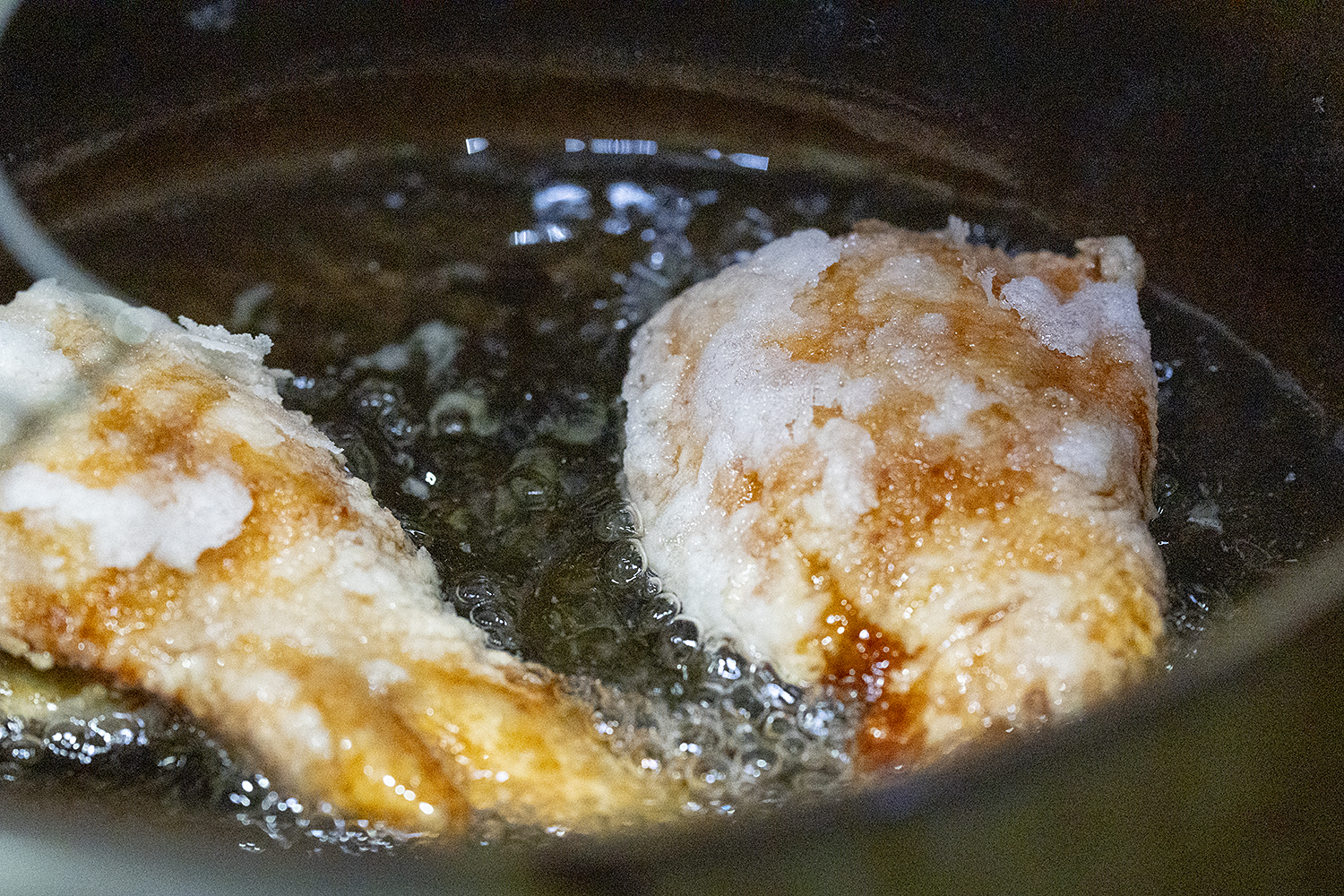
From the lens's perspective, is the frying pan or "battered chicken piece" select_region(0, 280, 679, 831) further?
the frying pan

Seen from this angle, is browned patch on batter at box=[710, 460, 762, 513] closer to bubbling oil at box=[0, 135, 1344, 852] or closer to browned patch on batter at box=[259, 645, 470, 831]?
bubbling oil at box=[0, 135, 1344, 852]

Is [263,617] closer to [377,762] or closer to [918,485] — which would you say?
[377,762]

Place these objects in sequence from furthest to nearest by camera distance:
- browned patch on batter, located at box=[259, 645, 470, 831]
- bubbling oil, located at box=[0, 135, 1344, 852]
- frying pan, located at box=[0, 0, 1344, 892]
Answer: frying pan, located at box=[0, 0, 1344, 892], bubbling oil, located at box=[0, 135, 1344, 852], browned patch on batter, located at box=[259, 645, 470, 831]

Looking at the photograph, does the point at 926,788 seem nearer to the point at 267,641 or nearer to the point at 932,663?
the point at 932,663

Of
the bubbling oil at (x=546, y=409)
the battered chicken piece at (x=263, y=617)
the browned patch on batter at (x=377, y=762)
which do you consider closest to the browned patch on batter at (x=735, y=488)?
the bubbling oil at (x=546, y=409)

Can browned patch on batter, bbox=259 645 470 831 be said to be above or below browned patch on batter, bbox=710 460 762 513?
below

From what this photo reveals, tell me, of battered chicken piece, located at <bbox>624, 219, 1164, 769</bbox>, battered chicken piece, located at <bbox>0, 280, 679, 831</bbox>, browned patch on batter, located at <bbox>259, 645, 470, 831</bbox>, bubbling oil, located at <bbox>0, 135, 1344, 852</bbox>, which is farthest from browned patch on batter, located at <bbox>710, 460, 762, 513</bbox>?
browned patch on batter, located at <bbox>259, 645, 470, 831</bbox>
